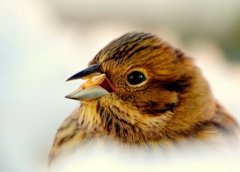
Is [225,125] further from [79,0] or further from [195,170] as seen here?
[79,0]

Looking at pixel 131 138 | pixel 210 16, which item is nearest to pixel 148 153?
pixel 131 138
